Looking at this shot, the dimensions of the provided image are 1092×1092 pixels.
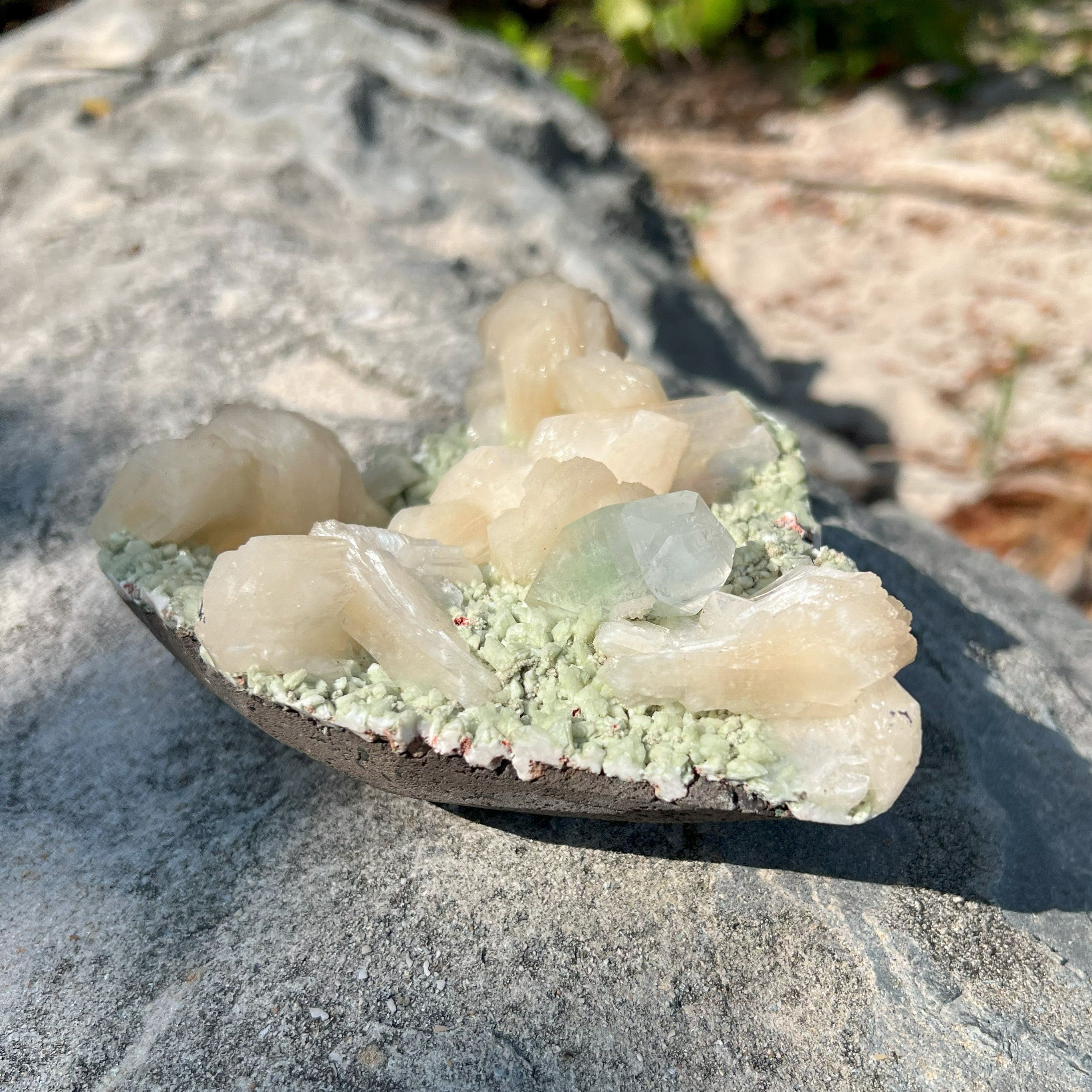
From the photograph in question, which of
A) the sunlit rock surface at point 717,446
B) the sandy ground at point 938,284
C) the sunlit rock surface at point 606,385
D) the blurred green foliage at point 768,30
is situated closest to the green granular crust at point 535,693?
the sunlit rock surface at point 717,446

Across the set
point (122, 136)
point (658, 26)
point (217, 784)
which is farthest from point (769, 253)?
point (217, 784)

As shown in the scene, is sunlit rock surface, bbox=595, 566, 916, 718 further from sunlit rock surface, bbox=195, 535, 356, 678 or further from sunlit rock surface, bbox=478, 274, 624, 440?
sunlit rock surface, bbox=478, 274, 624, 440

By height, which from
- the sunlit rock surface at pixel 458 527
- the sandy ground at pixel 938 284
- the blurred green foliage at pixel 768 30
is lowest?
the sandy ground at pixel 938 284

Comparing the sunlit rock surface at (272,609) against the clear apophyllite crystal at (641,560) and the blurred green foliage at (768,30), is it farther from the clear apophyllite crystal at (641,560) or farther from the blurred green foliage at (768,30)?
the blurred green foliage at (768,30)

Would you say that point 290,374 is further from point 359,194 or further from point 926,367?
point 926,367

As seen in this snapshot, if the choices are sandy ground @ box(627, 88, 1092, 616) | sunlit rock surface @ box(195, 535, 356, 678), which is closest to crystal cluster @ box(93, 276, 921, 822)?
sunlit rock surface @ box(195, 535, 356, 678)

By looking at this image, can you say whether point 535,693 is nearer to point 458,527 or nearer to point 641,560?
point 641,560

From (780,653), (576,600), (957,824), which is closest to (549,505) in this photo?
→ (576,600)
